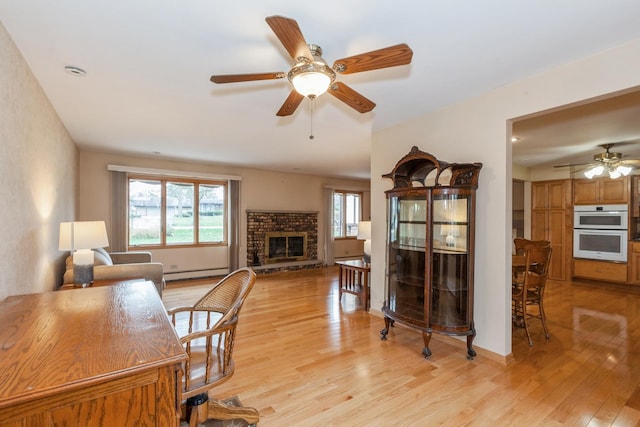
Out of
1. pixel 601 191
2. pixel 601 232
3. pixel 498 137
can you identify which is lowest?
pixel 601 232

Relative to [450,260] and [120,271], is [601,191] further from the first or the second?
[120,271]

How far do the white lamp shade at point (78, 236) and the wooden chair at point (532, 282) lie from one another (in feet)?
13.6

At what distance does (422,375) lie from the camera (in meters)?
2.48

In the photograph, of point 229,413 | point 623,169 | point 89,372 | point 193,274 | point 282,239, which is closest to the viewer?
point 89,372

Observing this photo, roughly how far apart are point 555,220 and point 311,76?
21.7 feet

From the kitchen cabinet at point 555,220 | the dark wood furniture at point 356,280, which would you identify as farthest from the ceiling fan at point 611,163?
the dark wood furniture at point 356,280

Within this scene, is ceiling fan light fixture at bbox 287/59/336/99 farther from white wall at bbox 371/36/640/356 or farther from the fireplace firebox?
the fireplace firebox

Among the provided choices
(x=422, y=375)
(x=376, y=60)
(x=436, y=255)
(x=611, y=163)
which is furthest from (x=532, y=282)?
(x=611, y=163)

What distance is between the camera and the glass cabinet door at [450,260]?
278cm

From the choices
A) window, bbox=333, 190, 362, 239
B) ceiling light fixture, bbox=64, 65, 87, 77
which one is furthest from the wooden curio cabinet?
window, bbox=333, 190, 362, 239

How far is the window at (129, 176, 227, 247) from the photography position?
5840 mm

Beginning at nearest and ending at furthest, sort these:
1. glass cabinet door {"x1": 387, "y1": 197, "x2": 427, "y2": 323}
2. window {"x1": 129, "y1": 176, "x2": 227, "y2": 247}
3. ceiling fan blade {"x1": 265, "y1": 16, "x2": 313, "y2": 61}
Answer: ceiling fan blade {"x1": 265, "y1": 16, "x2": 313, "y2": 61}
glass cabinet door {"x1": 387, "y1": 197, "x2": 427, "y2": 323}
window {"x1": 129, "y1": 176, "x2": 227, "y2": 247}

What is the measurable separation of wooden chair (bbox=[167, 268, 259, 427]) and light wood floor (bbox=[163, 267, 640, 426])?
33 centimetres

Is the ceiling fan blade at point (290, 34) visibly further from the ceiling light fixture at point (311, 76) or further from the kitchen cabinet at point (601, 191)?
the kitchen cabinet at point (601, 191)
